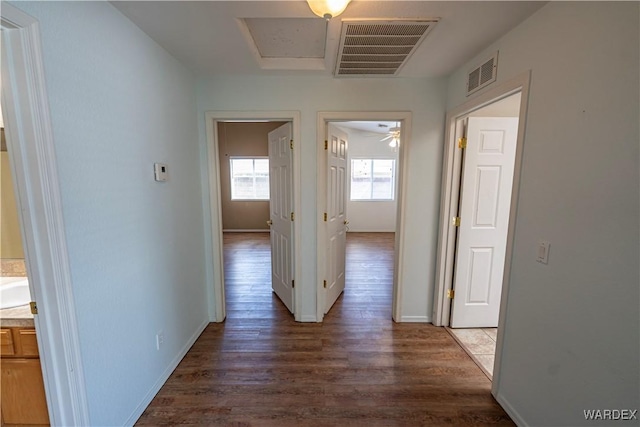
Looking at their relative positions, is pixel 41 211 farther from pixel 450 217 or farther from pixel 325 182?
pixel 450 217

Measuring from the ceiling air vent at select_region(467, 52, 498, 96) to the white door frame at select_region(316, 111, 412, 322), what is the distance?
0.52 m

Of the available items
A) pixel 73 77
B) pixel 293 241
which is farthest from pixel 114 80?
pixel 293 241

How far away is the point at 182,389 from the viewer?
5.91ft

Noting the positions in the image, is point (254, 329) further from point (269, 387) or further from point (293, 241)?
point (293, 241)

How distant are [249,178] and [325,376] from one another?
5968mm

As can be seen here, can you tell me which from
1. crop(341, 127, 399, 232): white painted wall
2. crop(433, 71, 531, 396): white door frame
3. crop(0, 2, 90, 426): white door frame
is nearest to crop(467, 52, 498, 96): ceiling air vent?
crop(433, 71, 531, 396): white door frame

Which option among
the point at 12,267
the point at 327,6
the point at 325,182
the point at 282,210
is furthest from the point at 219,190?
the point at 327,6

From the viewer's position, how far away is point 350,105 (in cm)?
235

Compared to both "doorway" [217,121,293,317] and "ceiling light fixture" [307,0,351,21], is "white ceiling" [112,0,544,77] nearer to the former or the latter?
"ceiling light fixture" [307,0,351,21]

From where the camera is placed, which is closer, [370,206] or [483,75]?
[483,75]

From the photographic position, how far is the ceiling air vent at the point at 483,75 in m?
1.73

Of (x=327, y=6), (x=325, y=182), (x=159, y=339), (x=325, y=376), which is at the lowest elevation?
(x=325, y=376)

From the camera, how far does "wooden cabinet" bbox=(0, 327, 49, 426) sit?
1.17 m

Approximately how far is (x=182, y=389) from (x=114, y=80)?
2.03m
